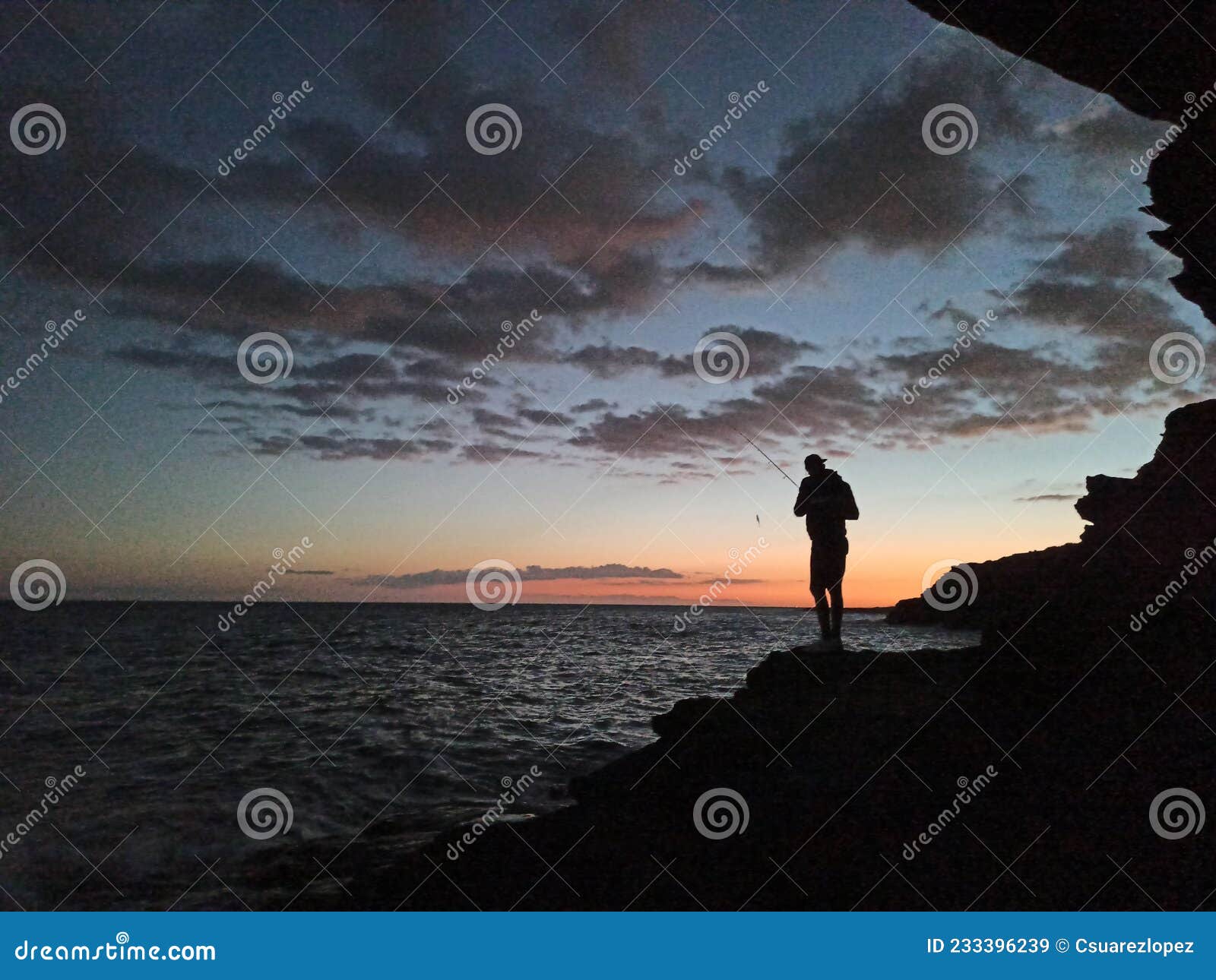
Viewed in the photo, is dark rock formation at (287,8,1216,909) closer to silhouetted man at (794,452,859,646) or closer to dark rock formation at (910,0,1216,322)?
dark rock formation at (910,0,1216,322)

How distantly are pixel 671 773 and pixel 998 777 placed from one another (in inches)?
124

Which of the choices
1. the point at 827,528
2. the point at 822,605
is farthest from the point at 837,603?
the point at 827,528

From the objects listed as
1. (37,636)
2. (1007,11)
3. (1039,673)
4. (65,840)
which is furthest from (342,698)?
(37,636)

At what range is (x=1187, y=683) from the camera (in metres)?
6.86

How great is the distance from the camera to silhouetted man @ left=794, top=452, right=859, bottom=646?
9.49 metres

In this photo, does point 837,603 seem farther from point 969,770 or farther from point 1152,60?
point 1152,60

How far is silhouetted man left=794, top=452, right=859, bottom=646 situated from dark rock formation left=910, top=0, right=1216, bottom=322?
7.40 m

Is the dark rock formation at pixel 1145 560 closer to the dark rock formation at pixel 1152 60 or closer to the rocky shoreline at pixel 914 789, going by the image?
the rocky shoreline at pixel 914 789

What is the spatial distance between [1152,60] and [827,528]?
8.45 m

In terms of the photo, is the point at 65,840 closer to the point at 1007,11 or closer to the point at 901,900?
the point at 901,900

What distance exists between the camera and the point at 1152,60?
9547 mm

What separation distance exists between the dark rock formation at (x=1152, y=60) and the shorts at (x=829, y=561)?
8363 mm

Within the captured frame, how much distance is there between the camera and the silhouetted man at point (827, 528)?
949 centimetres

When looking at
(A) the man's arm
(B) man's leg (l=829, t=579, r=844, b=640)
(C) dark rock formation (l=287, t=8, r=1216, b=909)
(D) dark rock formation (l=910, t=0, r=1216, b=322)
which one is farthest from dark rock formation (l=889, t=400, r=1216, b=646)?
(D) dark rock formation (l=910, t=0, r=1216, b=322)
